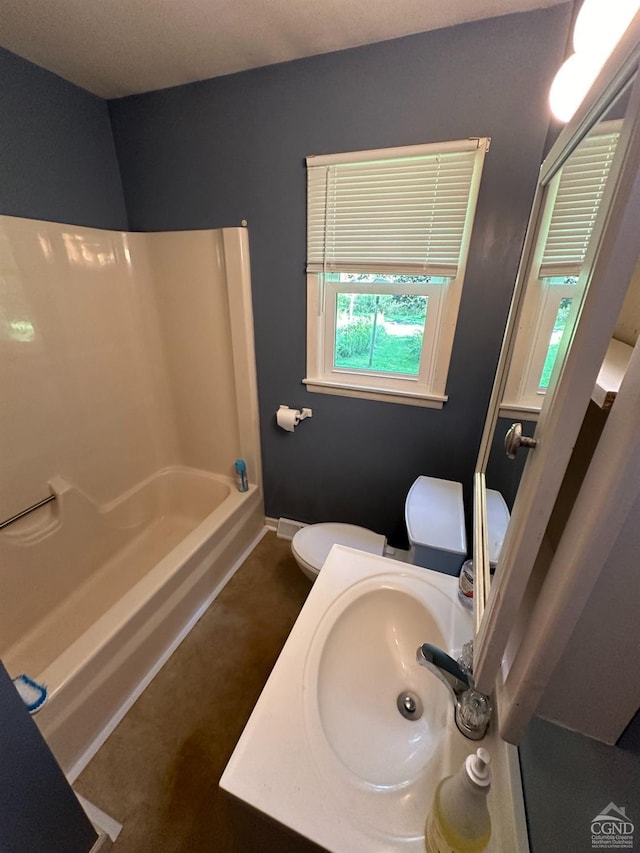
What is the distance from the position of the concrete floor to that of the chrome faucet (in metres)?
0.38

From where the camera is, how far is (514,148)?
1.15 m

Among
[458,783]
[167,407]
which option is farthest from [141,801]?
[167,407]

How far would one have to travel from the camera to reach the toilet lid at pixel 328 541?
1.57 m

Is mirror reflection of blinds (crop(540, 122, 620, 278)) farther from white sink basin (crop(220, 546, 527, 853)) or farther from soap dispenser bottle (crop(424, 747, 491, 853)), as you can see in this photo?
white sink basin (crop(220, 546, 527, 853))

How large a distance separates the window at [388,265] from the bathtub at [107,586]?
104 centimetres

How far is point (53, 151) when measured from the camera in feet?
4.87

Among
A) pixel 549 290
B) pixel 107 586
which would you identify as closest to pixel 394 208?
pixel 549 290

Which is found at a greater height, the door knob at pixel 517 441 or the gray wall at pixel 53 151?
the gray wall at pixel 53 151

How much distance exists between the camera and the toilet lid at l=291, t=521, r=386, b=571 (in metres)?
1.57

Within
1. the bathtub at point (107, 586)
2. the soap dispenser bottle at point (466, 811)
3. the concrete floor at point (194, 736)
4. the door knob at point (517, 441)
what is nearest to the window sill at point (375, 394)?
the bathtub at point (107, 586)

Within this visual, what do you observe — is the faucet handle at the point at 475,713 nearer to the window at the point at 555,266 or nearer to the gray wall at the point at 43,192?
the window at the point at 555,266

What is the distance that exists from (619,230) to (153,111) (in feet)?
6.88

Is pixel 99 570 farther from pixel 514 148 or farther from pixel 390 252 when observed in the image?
pixel 514 148

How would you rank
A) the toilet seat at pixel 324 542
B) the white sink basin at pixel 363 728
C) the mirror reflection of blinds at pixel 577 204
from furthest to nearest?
the toilet seat at pixel 324 542, the white sink basin at pixel 363 728, the mirror reflection of blinds at pixel 577 204
